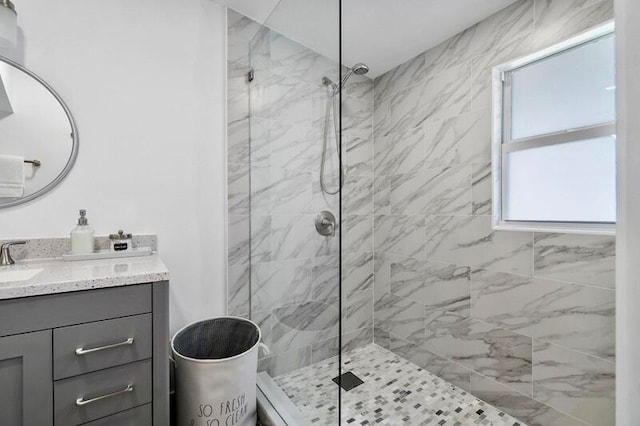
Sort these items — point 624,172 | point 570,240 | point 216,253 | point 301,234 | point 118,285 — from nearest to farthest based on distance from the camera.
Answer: point 624,172 → point 118,285 → point 301,234 → point 570,240 → point 216,253

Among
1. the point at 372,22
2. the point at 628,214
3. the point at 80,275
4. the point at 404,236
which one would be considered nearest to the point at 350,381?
the point at 404,236

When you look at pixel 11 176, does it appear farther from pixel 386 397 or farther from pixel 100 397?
pixel 386 397

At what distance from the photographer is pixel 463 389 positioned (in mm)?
1841

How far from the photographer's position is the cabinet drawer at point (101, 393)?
36.2 inches

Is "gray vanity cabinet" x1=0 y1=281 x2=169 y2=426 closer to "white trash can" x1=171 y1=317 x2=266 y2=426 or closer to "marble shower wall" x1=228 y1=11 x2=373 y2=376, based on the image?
"white trash can" x1=171 y1=317 x2=266 y2=426

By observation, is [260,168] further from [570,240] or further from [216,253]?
[570,240]

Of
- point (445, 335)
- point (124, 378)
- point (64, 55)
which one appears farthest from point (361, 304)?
point (64, 55)

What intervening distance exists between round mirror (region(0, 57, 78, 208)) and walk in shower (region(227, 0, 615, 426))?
0.76 m

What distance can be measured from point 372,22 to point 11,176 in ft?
6.58

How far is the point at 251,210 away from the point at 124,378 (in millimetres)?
974

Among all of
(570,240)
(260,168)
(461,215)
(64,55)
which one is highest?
(64,55)

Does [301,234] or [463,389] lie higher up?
[301,234]

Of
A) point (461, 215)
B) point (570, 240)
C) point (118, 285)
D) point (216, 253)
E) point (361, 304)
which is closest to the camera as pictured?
point (118, 285)

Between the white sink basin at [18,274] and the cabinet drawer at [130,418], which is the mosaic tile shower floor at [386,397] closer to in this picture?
the cabinet drawer at [130,418]
